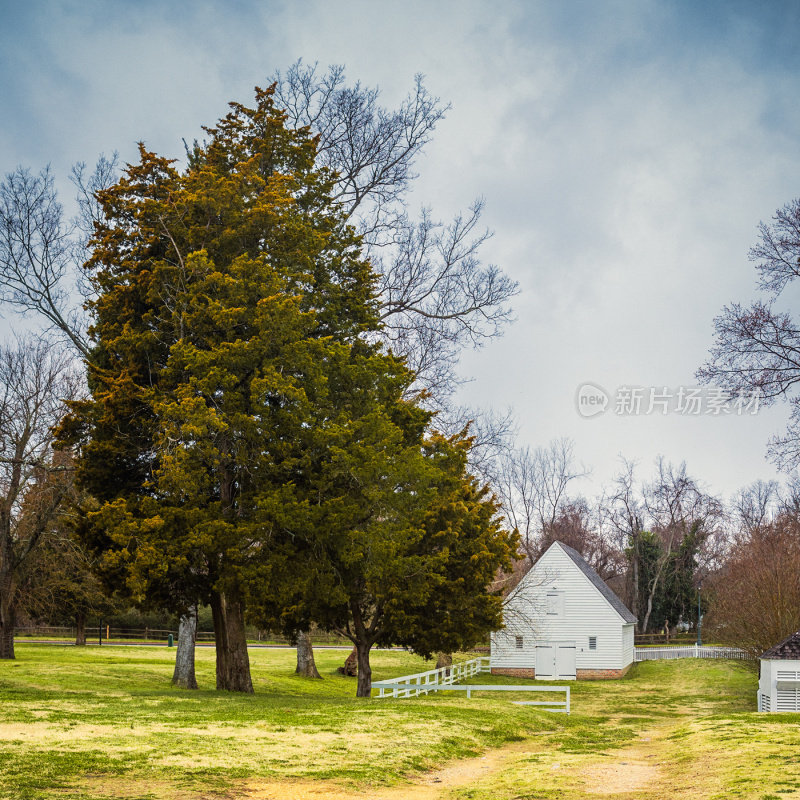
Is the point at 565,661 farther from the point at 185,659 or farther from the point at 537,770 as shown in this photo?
the point at 537,770

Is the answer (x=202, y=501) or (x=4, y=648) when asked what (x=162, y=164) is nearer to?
(x=202, y=501)

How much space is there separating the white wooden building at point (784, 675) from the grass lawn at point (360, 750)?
296cm

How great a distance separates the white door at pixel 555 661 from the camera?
4106 cm

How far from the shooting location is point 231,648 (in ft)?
67.9

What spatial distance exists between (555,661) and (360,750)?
30.4 m

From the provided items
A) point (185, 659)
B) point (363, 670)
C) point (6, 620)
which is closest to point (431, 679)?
point (363, 670)

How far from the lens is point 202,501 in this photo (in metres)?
18.8

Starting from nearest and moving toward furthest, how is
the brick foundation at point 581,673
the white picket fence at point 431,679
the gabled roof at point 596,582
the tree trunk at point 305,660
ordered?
the white picket fence at point 431,679 → the tree trunk at point 305,660 → the brick foundation at point 581,673 → the gabled roof at point 596,582

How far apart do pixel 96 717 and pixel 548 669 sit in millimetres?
30341

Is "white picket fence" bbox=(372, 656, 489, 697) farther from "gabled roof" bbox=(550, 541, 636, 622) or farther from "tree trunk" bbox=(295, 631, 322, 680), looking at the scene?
"gabled roof" bbox=(550, 541, 636, 622)

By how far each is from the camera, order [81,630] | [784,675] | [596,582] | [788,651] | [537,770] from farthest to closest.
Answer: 1. [81,630]
2. [596,582]
3. [788,651]
4. [784,675]
5. [537,770]

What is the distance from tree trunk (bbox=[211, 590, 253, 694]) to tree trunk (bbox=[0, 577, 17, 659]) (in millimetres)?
12397

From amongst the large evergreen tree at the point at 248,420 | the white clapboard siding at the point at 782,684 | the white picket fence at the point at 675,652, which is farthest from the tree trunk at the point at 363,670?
the white picket fence at the point at 675,652

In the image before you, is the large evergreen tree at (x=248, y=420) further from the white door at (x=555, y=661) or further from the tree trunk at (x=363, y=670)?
the white door at (x=555, y=661)
